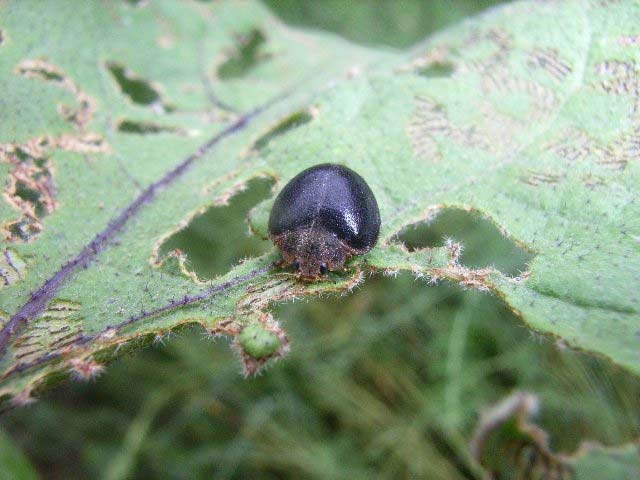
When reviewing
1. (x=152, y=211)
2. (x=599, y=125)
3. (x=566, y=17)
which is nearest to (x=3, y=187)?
(x=152, y=211)

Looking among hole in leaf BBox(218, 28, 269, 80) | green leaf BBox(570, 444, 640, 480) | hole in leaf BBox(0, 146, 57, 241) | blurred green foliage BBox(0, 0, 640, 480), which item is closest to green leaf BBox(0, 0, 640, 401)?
hole in leaf BBox(0, 146, 57, 241)

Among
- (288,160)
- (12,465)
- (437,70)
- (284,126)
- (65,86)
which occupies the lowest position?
(12,465)

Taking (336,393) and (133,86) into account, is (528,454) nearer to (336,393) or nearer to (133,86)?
(336,393)

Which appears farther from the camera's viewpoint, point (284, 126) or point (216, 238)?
point (216, 238)

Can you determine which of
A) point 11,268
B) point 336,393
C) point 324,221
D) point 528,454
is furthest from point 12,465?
point 528,454

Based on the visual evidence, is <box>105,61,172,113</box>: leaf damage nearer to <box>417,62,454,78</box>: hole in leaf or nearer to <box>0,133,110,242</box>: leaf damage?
<box>0,133,110,242</box>: leaf damage

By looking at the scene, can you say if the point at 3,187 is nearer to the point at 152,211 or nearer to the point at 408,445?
the point at 152,211
